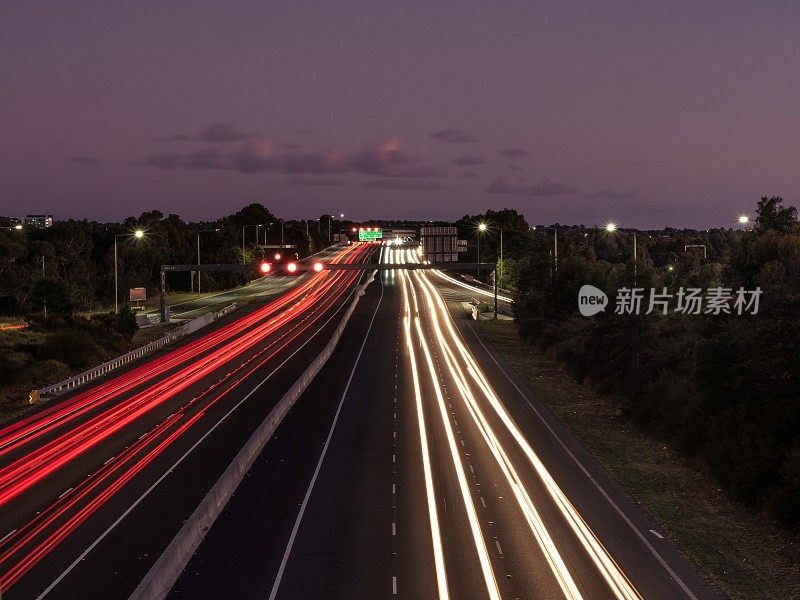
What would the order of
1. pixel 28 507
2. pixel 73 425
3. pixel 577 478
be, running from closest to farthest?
pixel 28 507 < pixel 577 478 < pixel 73 425

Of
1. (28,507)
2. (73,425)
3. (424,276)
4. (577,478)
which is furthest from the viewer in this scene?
(424,276)

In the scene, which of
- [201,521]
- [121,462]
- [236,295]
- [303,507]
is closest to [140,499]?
[201,521]

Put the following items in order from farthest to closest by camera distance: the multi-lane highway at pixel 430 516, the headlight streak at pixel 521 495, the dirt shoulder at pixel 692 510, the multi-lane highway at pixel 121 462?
the multi-lane highway at pixel 121 462 < the dirt shoulder at pixel 692 510 < the headlight streak at pixel 521 495 < the multi-lane highway at pixel 430 516

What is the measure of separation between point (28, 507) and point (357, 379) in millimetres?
27437

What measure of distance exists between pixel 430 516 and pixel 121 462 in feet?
42.5

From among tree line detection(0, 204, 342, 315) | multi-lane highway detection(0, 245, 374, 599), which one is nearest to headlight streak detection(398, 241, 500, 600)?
multi-lane highway detection(0, 245, 374, 599)

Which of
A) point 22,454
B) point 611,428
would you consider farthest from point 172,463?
point 611,428

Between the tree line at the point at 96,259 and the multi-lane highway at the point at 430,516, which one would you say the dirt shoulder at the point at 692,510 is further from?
the tree line at the point at 96,259

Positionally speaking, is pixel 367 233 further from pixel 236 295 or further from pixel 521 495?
pixel 521 495

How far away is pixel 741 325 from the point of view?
3141cm

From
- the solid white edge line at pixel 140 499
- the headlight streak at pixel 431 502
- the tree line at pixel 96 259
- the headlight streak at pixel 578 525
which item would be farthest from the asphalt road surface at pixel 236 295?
the headlight streak at pixel 578 525

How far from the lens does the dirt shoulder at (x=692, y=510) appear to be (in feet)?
66.2

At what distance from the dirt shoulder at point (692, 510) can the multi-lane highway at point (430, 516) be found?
701 mm

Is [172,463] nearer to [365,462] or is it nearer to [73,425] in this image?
[365,462]
